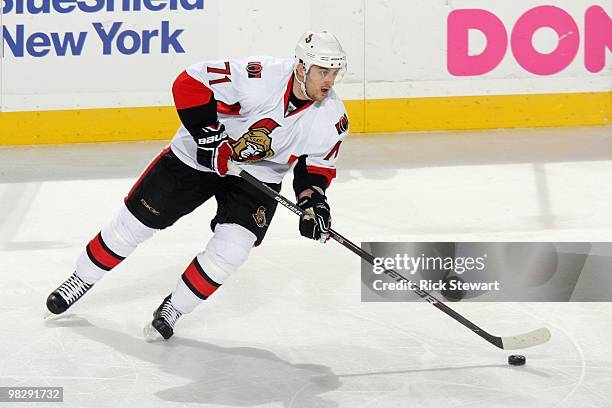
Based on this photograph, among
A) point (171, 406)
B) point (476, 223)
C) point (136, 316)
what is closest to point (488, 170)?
point (476, 223)

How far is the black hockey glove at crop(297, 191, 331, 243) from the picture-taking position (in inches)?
144

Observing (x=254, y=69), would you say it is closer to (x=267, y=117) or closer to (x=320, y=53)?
(x=267, y=117)

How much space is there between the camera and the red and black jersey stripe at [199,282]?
12.1 feet

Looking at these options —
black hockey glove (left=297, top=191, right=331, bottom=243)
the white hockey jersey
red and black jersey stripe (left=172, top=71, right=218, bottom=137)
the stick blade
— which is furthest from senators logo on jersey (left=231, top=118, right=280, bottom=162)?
the stick blade

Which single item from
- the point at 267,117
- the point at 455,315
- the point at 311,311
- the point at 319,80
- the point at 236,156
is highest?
the point at 319,80

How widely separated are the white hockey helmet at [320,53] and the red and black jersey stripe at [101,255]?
0.87 metres

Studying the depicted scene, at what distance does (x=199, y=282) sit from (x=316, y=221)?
40cm

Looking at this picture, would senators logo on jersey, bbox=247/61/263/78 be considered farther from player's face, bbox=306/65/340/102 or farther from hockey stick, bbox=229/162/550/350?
hockey stick, bbox=229/162/550/350

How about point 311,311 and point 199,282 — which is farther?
point 311,311

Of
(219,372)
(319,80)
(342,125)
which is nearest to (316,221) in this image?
(342,125)

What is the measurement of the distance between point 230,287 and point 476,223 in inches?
53.2

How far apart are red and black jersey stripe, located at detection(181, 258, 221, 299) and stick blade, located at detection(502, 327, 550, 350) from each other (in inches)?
35.2

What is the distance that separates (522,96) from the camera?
7051 millimetres

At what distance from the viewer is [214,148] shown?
145 inches
